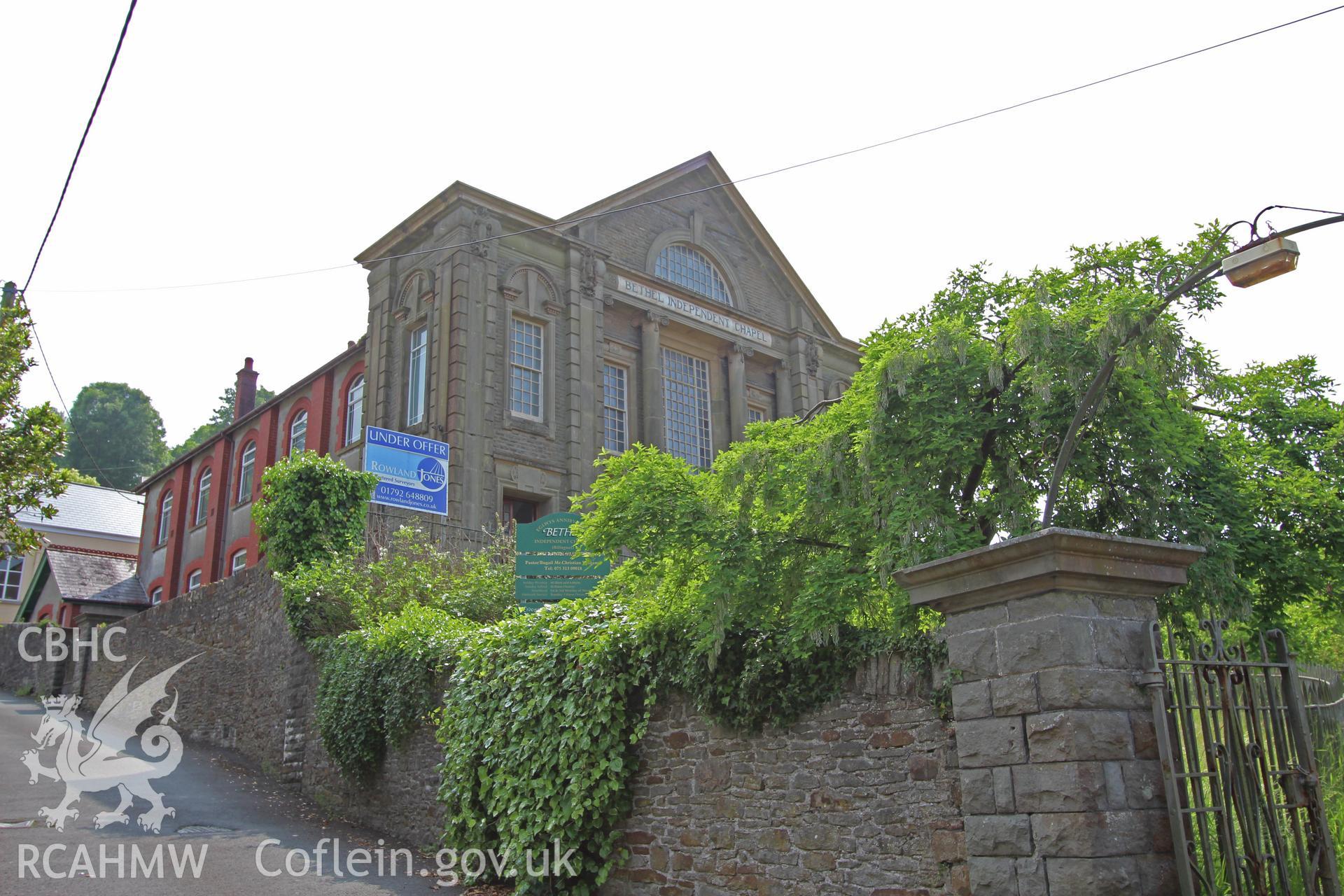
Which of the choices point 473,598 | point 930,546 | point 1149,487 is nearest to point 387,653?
point 473,598

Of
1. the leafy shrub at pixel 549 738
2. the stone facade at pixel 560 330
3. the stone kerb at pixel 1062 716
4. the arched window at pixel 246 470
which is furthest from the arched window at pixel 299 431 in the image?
the stone kerb at pixel 1062 716

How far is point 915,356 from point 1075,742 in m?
3.56

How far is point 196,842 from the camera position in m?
11.2

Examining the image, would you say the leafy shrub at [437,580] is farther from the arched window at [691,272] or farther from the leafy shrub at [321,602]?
the arched window at [691,272]

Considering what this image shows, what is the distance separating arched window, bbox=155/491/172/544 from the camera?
35750 mm

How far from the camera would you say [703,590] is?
7.99 m

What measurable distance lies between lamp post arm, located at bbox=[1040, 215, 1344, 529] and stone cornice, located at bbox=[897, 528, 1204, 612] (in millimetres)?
1719

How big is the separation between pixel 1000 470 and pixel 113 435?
69073 millimetres

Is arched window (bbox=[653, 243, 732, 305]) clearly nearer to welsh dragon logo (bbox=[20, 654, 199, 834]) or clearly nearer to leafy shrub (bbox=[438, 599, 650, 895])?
welsh dragon logo (bbox=[20, 654, 199, 834])

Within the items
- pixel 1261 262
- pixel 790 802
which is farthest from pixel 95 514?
pixel 1261 262

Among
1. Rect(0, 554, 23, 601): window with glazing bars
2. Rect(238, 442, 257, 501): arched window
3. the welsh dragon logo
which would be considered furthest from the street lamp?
Rect(0, 554, 23, 601): window with glazing bars

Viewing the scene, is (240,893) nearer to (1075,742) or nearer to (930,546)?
(930,546)

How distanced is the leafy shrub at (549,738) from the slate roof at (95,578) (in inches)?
1125

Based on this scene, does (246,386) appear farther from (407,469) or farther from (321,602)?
(321,602)
